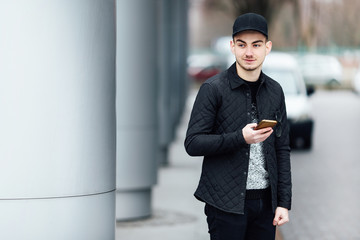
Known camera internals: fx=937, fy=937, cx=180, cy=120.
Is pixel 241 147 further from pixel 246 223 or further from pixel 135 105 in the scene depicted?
pixel 135 105

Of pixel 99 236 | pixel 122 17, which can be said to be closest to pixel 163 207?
pixel 122 17

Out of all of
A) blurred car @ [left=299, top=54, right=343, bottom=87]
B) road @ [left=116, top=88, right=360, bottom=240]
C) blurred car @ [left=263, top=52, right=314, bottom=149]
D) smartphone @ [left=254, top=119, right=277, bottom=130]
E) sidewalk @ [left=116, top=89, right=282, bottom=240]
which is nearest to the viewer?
smartphone @ [left=254, top=119, right=277, bottom=130]

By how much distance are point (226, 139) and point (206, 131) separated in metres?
0.12

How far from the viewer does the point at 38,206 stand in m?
4.33

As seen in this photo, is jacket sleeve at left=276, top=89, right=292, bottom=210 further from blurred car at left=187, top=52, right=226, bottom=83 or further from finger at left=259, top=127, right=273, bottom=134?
blurred car at left=187, top=52, right=226, bottom=83

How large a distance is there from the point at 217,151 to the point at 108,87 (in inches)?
35.0

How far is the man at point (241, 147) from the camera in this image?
4031 mm

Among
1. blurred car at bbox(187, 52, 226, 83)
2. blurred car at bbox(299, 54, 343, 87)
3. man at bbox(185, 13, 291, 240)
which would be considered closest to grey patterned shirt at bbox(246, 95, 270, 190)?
man at bbox(185, 13, 291, 240)

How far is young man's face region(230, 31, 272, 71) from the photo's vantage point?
4023 millimetres

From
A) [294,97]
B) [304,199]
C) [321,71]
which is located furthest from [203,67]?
[304,199]

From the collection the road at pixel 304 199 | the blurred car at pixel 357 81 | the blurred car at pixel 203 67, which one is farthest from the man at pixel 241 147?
the blurred car at pixel 203 67

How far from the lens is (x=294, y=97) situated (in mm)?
17656

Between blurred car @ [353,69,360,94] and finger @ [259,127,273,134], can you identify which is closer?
finger @ [259,127,273,134]

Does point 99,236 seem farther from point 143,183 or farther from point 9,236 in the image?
point 143,183
